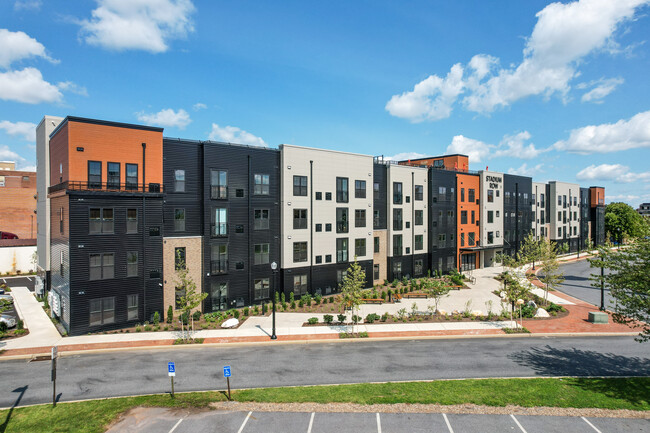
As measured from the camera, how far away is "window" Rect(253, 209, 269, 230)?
3369 centimetres

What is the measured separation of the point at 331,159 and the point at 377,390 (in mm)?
25579

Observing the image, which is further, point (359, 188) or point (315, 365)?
point (359, 188)

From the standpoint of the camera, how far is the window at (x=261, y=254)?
3378 cm

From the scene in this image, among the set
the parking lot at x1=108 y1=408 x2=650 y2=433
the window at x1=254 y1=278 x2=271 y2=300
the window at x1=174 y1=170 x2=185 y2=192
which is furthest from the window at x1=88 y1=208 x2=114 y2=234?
the parking lot at x1=108 y1=408 x2=650 y2=433

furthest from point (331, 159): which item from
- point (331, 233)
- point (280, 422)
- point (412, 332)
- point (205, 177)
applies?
point (280, 422)

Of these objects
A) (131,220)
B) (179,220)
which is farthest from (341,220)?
(131,220)

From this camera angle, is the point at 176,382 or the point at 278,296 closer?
the point at 176,382

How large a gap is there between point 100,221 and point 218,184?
9330 millimetres

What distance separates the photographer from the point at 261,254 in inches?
1340

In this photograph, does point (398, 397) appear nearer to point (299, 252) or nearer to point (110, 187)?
point (299, 252)

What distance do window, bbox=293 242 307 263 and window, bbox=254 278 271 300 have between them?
353cm

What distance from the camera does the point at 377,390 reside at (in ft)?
54.8

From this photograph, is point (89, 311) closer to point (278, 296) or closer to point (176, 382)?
point (176, 382)

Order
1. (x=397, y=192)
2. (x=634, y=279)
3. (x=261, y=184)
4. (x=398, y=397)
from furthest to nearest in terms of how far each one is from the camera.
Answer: (x=397, y=192), (x=261, y=184), (x=634, y=279), (x=398, y=397)
